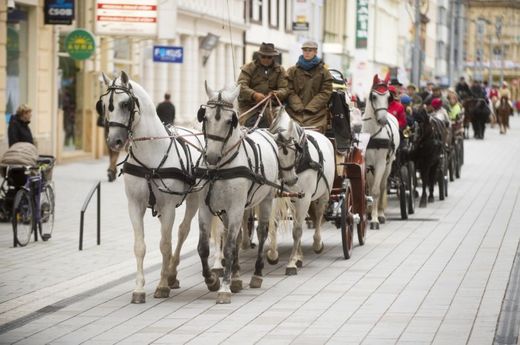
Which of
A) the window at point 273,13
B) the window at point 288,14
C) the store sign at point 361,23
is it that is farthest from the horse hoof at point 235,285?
the store sign at point 361,23

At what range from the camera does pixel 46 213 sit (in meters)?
20.0

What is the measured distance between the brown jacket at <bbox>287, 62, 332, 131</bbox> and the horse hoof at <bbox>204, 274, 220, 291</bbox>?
382 cm

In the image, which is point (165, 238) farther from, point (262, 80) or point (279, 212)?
point (262, 80)

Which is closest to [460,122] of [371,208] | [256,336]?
[371,208]

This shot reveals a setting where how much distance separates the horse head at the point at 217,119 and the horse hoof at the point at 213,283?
1196 millimetres

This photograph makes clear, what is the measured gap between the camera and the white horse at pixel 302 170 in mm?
16266

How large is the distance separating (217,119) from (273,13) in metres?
49.3

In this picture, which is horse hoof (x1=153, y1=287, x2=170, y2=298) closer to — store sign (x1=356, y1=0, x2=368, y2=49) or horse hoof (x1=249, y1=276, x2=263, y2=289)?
horse hoof (x1=249, y1=276, x2=263, y2=289)

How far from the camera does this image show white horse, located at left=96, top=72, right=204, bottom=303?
14.0 metres

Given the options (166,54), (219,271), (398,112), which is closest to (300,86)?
(219,271)

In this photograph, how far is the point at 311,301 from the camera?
14.0 metres

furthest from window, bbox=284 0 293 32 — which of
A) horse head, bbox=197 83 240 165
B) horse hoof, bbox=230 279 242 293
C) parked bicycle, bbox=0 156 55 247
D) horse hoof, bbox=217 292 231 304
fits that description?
horse hoof, bbox=217 292 231 304

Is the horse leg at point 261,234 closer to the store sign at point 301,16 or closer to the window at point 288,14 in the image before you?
the store sign at point 301,16

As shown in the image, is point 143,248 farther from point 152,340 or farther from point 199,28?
point 199,28
